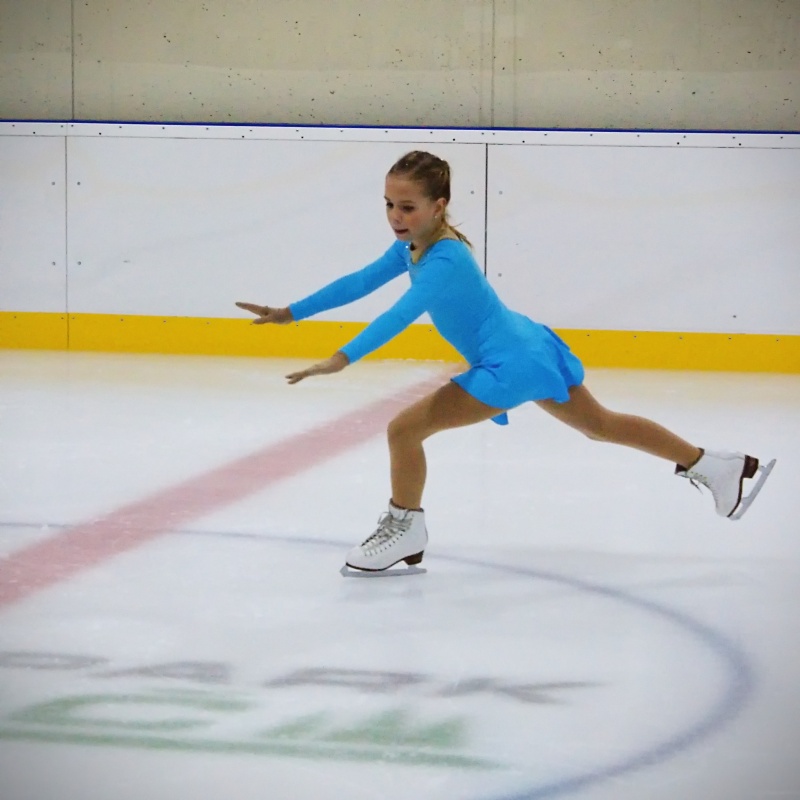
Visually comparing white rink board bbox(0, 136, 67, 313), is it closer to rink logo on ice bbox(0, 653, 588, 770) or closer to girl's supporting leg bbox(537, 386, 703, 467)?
girl's supporting leg bbox(537, 386, 703, 467)

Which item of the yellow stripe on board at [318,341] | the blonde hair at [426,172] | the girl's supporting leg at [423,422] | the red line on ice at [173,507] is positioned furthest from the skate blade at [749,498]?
the yellow stripe on board at [318,341]

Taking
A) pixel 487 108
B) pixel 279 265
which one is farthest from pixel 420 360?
pixel 487 108

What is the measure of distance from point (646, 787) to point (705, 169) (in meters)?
5.86

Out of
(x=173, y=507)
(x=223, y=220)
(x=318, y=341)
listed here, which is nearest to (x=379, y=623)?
(x=173, y=507)

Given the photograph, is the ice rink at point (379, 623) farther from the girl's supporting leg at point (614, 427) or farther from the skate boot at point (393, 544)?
the girl's supporting leg at point (614, 427)

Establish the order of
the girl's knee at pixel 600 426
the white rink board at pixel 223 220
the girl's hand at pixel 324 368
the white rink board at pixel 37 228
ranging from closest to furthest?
the girl's hand at pixel 324 368
the girl's knee at pixel 600 426
the white rink board at pixel 223 220
the white rink board at pixel 37 228

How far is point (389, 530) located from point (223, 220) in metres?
4.77

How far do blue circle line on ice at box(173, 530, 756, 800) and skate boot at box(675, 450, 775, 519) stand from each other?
Result: 50 centimetres

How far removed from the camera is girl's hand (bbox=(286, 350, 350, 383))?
8.77 ft

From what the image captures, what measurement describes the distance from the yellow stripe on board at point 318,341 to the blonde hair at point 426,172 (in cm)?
433

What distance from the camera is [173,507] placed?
389 cm

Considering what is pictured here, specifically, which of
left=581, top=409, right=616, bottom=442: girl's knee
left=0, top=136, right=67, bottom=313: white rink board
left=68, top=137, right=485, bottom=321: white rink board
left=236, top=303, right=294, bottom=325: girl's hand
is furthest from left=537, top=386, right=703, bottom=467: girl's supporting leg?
left=0, top=136, right=67, bottom=313: white rink board

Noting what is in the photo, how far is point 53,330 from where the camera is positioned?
7.75 m

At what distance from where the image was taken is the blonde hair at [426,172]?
10.2ft
